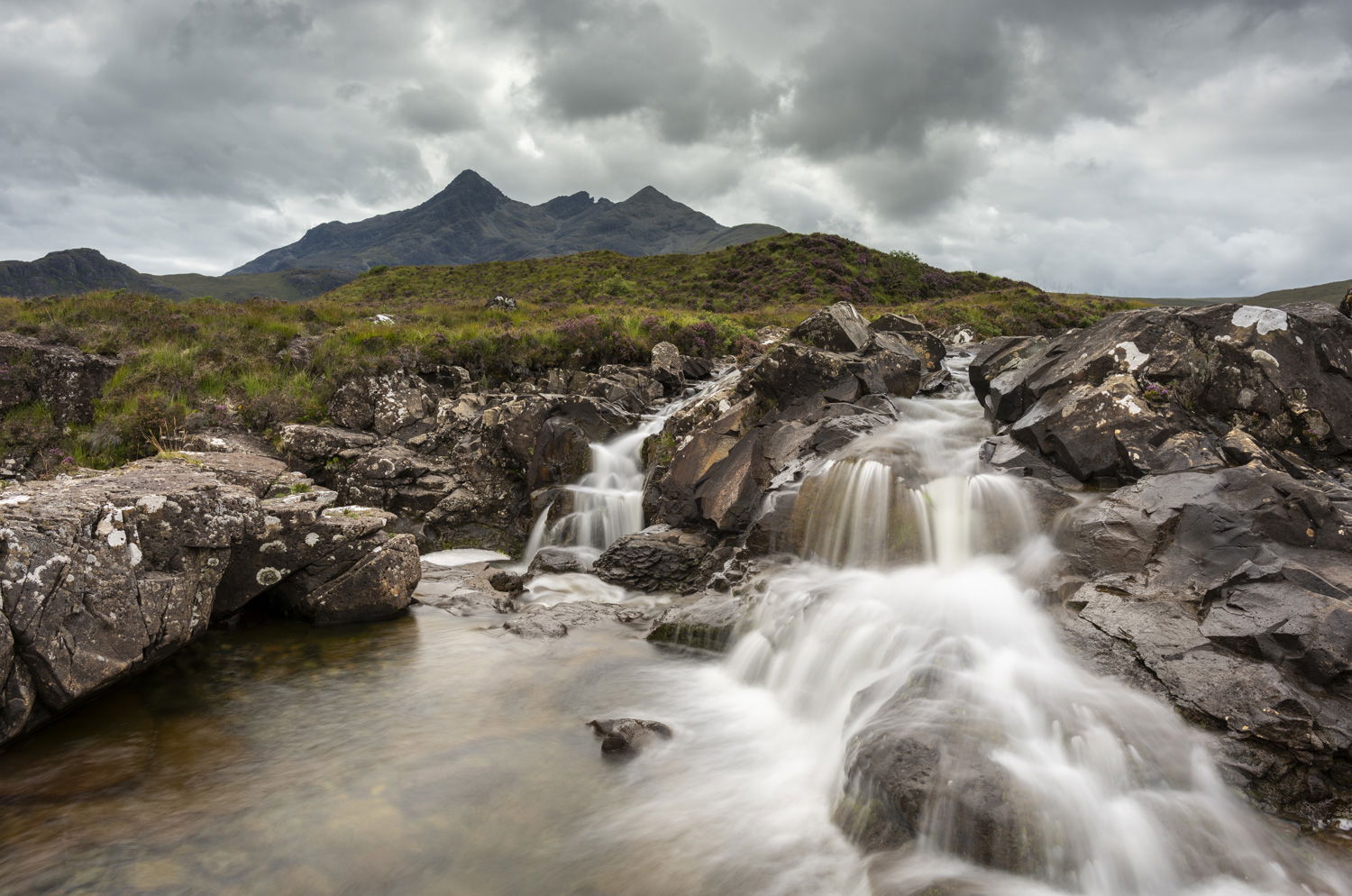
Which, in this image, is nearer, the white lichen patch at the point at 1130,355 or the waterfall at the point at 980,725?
the waterfall at the point at 980,725

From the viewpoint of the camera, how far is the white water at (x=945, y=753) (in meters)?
4.50

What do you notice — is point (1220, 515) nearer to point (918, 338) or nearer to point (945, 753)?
point (945, 753)

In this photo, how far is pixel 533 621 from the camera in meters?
9.59

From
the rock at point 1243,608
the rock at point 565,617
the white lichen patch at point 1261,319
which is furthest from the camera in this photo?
the white lichen patch at point 1261,319

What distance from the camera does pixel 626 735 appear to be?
6465 mm

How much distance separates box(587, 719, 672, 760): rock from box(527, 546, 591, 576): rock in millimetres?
5333

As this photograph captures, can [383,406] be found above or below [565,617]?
above

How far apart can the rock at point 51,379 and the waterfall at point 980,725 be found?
16872mm

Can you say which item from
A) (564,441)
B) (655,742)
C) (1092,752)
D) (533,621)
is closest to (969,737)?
(1092,752)

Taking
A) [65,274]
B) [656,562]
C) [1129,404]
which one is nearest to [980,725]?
[1129,404]

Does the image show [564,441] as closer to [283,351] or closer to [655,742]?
[655,742]

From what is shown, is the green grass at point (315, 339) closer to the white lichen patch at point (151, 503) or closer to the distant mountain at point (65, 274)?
the white lichen patch at point (151, 503)

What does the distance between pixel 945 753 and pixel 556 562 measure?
8542mm

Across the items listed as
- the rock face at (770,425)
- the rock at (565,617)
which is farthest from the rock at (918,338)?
the rock at (565,617)
